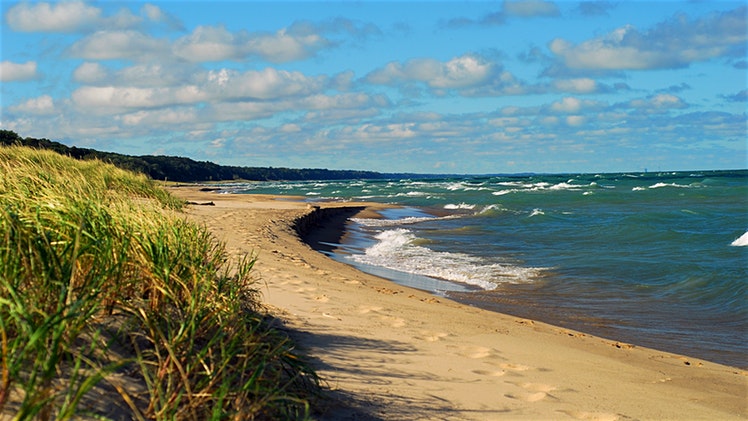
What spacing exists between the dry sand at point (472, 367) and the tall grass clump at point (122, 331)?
0.63m

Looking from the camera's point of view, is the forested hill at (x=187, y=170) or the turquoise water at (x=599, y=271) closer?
the turquoise water at (x=599, y=271)

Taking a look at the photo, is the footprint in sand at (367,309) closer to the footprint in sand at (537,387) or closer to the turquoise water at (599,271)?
the footprint in sand at (537,387)

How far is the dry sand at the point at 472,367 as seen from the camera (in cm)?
423

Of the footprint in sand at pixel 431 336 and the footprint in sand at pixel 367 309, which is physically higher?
the footprint in sand at pixel 367 309

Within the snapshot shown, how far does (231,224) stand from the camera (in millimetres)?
17969

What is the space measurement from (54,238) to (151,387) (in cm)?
149

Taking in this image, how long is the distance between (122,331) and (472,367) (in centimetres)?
284

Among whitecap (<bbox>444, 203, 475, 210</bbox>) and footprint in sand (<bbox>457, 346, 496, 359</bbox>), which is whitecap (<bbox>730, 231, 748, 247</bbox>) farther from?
whitecap (<bbox>444, 203, 475, 210</bbox>)

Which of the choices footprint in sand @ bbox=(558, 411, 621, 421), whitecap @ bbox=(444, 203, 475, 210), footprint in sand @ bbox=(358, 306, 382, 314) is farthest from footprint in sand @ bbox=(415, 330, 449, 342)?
whitecap @ bbox=(444, 203, 475, 210)

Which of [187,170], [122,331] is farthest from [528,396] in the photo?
[187,170]

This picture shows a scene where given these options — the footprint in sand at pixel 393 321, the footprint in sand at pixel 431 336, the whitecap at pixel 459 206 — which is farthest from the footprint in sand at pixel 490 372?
the whitecap at pixel 459 206

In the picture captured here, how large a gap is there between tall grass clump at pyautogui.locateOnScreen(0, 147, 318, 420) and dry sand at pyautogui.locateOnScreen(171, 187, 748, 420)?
63cm

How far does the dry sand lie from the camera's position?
13.9ft

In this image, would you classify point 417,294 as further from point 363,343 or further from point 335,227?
point 335,227
